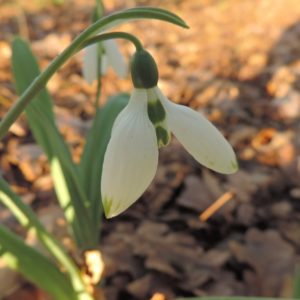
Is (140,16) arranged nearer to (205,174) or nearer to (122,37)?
(122,37)

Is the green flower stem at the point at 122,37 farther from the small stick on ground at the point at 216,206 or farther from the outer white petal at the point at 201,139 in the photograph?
the small stick on ground at the point at 216,206

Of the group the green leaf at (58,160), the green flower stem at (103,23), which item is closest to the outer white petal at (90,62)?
the green leaf at (58,160)

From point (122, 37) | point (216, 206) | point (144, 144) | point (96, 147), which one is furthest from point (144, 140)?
point (216, 206)

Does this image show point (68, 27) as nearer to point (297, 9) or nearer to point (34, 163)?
point (297, 9)

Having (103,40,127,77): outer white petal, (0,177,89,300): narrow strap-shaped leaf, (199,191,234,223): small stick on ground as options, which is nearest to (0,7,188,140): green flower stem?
(0,177,89,300): narrow strap-shaped leaf

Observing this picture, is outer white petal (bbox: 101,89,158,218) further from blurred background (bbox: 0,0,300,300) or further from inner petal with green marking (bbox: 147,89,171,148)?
blurred background (bbox: 0,0,300,300)

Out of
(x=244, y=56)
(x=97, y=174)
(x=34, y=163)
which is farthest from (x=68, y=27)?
(x=97, y=174)

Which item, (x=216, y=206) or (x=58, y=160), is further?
(x=216, y=206)
